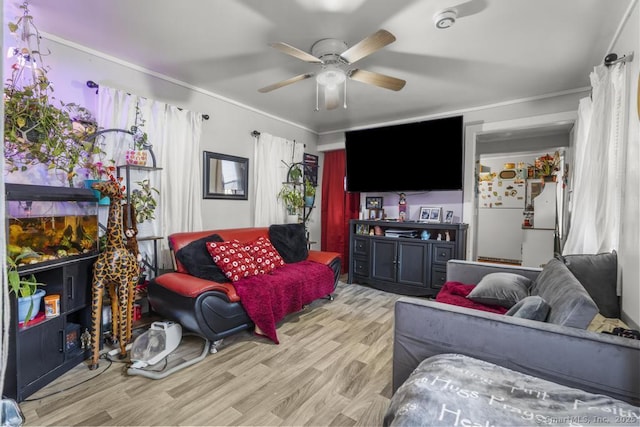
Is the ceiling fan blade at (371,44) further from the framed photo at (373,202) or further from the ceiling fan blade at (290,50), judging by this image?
the framed photo at (373,202)

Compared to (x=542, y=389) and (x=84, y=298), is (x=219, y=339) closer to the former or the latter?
(x=84, y=298)

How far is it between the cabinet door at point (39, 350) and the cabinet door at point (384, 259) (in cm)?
328

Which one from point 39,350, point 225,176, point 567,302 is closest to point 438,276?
point 567,302

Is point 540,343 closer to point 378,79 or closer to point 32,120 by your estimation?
point 378,79

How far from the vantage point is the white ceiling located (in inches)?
74.4

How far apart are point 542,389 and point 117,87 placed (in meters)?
3.53

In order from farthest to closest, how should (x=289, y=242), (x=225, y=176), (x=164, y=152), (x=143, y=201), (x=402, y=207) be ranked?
(x=402, y=207) → (x=225, y=176) → (x=289, y=242) → (x=164, y=152) → (x=143, y=201)

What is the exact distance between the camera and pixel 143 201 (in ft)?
8.68

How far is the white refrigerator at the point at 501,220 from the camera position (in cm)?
608

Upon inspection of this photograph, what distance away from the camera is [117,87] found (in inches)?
103

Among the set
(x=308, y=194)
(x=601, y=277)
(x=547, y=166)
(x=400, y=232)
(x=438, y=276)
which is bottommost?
(x=438, y=276)

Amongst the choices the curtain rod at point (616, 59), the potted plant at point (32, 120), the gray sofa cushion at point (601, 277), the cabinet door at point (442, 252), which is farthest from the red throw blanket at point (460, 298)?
the potted plant at point (32, 120)

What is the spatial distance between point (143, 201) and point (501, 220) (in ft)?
21.7

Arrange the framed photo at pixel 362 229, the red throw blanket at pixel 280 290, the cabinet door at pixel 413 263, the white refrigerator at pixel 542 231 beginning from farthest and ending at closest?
the white refrigerator at pixel 542 231
the framed photo at pixel 362 229
the cabinet door at pixel 413 263
the red throw blanket at pixel 280 290
